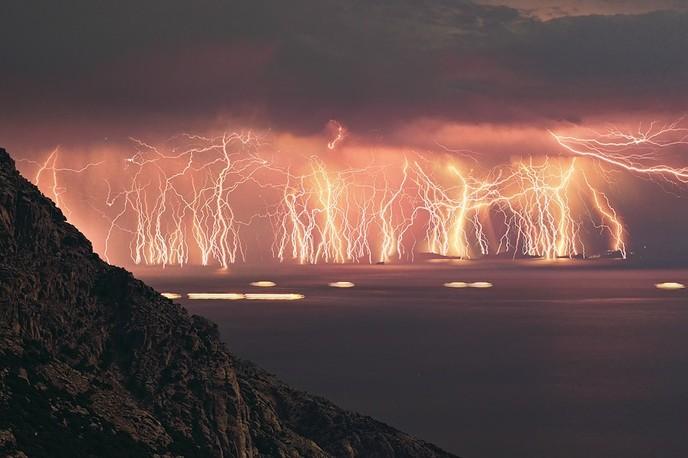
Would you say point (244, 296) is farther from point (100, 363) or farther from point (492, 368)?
point (100, 363)

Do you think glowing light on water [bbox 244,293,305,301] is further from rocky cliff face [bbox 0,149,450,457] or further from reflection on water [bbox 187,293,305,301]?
rocky cliff face [bbox 0,149,450,457]

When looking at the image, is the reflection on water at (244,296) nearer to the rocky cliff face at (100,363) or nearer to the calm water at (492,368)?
the calm water at (492,368)

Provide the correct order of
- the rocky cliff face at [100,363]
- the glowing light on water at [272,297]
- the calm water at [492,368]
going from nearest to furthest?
the rocky cliff face at [100,363], the calm water at [492,368], the glowing light on water at [272,297]

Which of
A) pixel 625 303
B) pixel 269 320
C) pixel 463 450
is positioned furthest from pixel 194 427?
pixel 625 303

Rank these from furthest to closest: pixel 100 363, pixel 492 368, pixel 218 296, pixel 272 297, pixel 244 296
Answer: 1. pixel 272 297
2. pixel 244 296
3. pixel 218 296
4. pixel 492 368
5. pixel 100 363

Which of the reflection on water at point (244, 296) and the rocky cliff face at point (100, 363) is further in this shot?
the reflection on water at point (244, 296)

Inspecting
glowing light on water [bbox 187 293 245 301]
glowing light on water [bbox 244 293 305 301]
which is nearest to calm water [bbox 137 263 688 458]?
glowing light on water [bbox 187 293 245 301]

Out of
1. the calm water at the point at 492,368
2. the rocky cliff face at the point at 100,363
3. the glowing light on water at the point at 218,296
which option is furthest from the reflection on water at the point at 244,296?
the rocky cliff face at the point at 100,363

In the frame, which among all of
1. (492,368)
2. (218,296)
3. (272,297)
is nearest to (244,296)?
(218,296)
